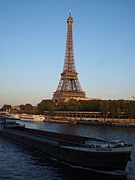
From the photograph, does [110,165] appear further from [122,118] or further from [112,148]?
[122,118]

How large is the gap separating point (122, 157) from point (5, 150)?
14.1 metres

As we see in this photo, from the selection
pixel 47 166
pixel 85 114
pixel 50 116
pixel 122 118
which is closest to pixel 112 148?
pixel 47 166

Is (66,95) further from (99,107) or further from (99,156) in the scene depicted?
(99,156)

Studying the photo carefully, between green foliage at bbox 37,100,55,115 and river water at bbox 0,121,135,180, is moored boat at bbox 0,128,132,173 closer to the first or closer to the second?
river water at bbox 0,121,135,180

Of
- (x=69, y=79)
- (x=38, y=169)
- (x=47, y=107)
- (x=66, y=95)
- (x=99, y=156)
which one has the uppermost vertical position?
(x=69, y=79)

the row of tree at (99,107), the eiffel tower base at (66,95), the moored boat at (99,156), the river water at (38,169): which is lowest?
the river water at (38,169)

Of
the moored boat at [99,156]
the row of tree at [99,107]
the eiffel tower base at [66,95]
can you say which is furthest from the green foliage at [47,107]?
the moored boat at [99,156]

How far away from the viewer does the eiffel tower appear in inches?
4222

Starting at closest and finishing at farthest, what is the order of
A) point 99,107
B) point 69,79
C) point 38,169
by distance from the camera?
point 38,169
point 99,107
point 69,79

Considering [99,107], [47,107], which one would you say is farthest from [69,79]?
[99,107]

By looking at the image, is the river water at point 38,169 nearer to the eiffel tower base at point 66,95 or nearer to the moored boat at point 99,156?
the moored boat at point 99,156

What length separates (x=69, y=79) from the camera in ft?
362

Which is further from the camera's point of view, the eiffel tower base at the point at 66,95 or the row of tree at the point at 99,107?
the eiffel tower base at the point at 66,95

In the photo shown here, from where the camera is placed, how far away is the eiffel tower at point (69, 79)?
352ft
